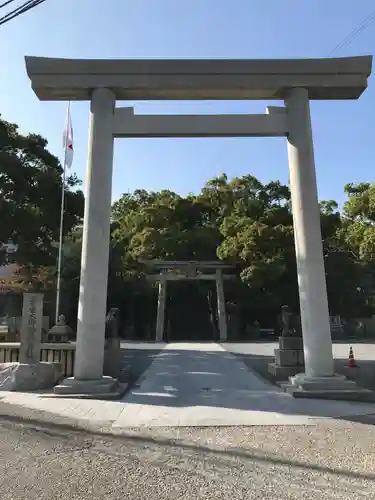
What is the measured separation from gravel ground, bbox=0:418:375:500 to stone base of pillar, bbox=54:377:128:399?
2.05 metres

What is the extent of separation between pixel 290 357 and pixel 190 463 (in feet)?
20.9

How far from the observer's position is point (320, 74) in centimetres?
945

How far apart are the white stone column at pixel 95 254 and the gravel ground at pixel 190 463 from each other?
7.92ft

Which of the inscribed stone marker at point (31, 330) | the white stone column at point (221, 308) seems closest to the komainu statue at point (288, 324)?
the inscribed stone marker at point (31, 330)

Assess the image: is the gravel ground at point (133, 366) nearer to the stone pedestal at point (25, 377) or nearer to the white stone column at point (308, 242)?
A: the stone pedestal at point (25, 377)

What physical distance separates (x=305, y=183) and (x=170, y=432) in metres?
5.63

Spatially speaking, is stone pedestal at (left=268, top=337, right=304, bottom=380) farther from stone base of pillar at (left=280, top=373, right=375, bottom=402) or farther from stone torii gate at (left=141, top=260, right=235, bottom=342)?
stone torii gate at (left=141, top=260, right=235, bottom=342)

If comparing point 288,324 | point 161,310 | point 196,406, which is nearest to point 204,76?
point 288,324

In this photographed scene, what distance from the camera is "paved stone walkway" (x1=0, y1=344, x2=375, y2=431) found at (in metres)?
6.68

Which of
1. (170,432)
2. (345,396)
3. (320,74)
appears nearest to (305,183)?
(320,74)

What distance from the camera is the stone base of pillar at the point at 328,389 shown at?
817cm

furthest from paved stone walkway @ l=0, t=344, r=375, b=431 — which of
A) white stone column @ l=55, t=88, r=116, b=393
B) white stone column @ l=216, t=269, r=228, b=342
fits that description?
white stone column @ l=216, t=269, r=228, b=342

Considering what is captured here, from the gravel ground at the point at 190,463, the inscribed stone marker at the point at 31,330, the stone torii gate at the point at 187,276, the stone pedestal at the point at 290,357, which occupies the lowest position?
the gravel ground at the point at 190,463

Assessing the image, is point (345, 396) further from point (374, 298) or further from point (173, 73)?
point (374, 298)
